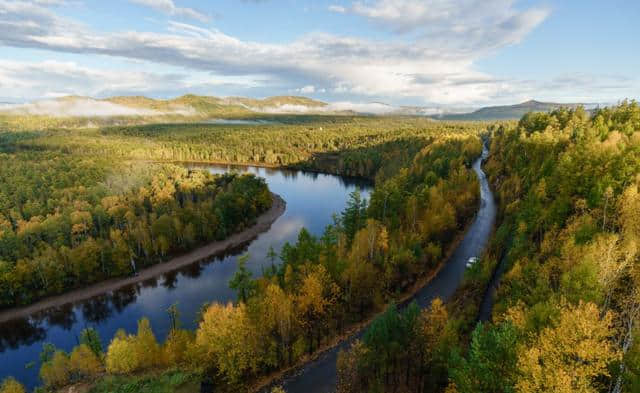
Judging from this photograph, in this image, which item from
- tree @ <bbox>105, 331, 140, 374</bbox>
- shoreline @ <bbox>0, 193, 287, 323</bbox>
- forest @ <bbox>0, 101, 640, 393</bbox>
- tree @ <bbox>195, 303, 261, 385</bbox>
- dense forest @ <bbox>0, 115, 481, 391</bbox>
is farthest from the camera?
shoreline @ <bbox>0, 193, 287, 323</bbox>

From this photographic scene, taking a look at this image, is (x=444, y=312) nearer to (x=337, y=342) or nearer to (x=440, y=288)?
(x=337, y=342)

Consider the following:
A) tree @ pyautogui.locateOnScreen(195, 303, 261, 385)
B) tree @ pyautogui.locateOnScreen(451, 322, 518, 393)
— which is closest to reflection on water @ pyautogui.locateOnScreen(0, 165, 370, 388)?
tree @ pyautogui.locateOnScreen(195, 303, 261, 385)

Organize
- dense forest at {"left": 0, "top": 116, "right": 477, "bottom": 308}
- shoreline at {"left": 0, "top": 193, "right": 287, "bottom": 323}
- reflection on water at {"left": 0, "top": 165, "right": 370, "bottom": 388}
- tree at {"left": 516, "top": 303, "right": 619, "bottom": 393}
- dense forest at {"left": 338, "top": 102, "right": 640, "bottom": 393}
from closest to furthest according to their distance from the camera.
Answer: tree at {"left": 516, "top": 303, "right": 619, "bottom": 393} < dense forest at {"left": 338, "top": 102, "right": 640, "bottom": 393} < reflection on water at {"left": 0, "top": 165, "right": 370, "bottom": 388} < shoreline at {"left": 0, "top": 193, "right": 287, "bottom": 323} < dense forest at {"left": 0, "top": 116, "right": 477, "bottom": 308}

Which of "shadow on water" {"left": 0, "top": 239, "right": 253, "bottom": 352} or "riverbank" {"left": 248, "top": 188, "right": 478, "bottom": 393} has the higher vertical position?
"riverbank" {"left": 248, "top": 188, "right": 478, "bottom": 393}

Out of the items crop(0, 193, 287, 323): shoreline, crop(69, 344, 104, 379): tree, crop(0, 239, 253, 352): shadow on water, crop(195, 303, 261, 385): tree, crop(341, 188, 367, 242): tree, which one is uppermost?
crop(341, 188, 367, 242): tree

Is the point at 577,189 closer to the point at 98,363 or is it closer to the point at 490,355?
the point at 490,355

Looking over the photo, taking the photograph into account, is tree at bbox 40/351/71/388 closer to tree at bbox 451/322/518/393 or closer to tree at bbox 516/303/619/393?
tree at bbox 451/322/518/393

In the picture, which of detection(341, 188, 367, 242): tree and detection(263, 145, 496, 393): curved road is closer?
detection(263, 145, 496, 393): curved road
